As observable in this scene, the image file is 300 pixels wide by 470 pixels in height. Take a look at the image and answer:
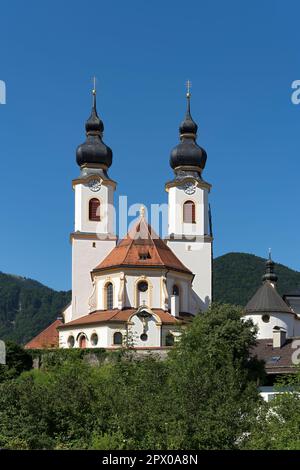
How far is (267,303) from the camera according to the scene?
232ft

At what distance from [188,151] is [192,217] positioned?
5.30 metres

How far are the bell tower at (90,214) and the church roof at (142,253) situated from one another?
184cm

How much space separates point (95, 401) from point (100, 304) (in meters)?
33.4

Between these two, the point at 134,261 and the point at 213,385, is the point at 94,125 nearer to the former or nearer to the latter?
the point at 134,261

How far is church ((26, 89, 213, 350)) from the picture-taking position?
210 ft

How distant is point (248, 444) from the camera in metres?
29.2

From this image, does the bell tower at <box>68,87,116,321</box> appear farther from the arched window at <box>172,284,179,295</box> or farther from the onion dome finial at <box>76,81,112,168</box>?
the arched window at <box>172,284,179,295</box>

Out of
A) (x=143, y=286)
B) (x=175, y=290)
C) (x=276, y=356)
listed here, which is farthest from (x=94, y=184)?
(x=276, y=356)

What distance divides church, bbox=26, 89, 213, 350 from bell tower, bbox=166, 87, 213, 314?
0.08 m

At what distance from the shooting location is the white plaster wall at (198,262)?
7319 centimetres

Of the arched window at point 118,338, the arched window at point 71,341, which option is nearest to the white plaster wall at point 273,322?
the arched window at point 118,338

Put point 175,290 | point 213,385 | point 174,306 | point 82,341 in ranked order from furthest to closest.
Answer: point 175,290 → point 174,306 → point 82,341 → point 213,385

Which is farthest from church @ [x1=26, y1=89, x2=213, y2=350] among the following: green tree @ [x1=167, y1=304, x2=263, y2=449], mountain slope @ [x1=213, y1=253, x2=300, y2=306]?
mountain slope @ [x1=213, y1=253, x2=300, y2=306]
